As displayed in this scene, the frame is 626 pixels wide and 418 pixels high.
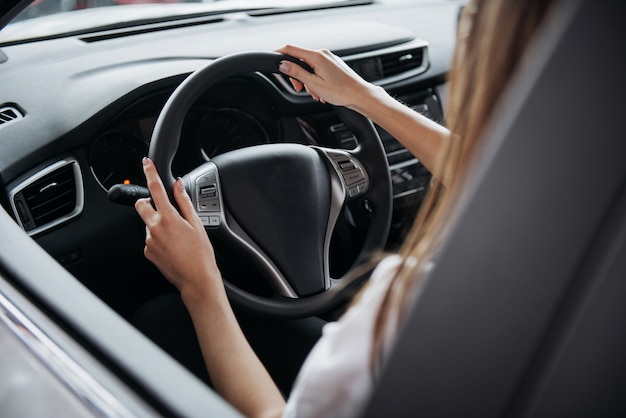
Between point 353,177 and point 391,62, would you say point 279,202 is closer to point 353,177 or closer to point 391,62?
point 353,177

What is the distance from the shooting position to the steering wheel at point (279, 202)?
1204 millimetres

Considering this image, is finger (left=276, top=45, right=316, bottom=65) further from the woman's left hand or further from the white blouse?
the white blouse

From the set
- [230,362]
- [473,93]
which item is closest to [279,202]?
[230,362]

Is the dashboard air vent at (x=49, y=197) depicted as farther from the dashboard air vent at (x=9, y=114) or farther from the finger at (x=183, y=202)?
the finger at (x=183, y=202)

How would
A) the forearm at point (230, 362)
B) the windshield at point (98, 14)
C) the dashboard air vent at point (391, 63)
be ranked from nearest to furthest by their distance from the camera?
the forearm at point (230, 362) < the windshield at point (98, 14) < the dashboard air vent at point (391, 63)

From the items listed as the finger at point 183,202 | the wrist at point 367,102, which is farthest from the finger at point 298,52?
the finger at point 183,202

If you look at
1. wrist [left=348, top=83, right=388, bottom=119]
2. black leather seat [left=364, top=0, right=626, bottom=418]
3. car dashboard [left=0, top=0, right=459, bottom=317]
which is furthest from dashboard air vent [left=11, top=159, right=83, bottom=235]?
black leather seat [left=364, top=0, right=626, bottom=418]

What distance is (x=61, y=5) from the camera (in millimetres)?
1971

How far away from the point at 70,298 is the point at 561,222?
0.64 m

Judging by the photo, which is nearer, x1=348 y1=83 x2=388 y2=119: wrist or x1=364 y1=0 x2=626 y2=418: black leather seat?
x1=364 y1=0 x2=626 y2=418: black leather seat

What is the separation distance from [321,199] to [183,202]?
13.7 inches

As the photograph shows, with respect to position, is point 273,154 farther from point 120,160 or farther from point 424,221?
point 424,221

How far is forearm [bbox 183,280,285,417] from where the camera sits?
2.73 feet

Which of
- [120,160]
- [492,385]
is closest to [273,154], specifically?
[120,160]
